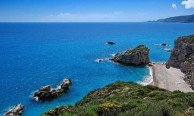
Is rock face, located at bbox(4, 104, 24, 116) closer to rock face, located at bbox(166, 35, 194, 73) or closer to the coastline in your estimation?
the coastline

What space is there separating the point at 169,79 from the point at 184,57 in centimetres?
1480

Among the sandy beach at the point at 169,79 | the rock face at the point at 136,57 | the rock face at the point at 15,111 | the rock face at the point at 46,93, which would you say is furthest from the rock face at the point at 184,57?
the rock face at the point at 15,111

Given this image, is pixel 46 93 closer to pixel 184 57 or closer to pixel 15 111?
pixel 15 111

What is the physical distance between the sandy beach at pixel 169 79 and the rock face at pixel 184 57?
6.23ft

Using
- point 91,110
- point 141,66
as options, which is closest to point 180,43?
point 141,66

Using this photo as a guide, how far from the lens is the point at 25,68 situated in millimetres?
90875

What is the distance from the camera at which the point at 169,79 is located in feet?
245

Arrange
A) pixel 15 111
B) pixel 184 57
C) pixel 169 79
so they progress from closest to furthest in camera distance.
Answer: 1. pixel 15 111
2. pixel 169 79
3. pixel 184 57

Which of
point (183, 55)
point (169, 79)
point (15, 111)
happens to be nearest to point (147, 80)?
point (169, 79)

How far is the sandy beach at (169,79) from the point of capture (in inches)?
2635

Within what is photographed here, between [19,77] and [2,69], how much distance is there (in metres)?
14.6

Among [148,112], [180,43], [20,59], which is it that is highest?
[148,112]

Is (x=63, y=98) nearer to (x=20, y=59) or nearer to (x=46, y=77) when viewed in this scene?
(x=46, y=77)

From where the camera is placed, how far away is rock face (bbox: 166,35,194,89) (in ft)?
253
